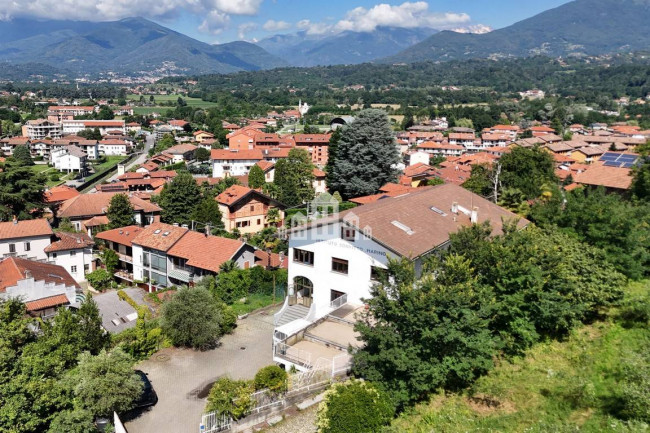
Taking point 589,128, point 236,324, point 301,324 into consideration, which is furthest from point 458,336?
point 589,128

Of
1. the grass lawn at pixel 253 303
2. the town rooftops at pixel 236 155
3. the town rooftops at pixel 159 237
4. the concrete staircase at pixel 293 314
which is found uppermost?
the town rooftops at pixel 236 155

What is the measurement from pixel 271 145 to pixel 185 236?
165 feet

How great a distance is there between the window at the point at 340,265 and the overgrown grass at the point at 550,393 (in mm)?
6684

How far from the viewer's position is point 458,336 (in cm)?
1155

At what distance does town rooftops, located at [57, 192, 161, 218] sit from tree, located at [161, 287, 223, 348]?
78.1 feet

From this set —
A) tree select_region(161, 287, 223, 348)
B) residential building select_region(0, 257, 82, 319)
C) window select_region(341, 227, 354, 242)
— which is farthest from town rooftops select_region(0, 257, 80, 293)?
window select_region(341, 227, 354, 242)

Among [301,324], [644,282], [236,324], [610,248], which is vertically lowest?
[236,324]

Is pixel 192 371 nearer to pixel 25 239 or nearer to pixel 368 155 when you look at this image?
pixel 25 239

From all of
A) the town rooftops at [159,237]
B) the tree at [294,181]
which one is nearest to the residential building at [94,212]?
the town rooftops at [159,237]

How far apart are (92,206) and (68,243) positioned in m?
11.8

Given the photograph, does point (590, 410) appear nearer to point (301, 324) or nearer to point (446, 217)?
point (301, 324)

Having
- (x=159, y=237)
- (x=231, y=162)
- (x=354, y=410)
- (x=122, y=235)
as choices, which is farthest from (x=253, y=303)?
(x=231, y=162)

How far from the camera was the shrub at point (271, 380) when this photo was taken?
43.8ft

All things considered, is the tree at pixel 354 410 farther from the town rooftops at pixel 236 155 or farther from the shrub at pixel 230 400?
the town rooftops at pixel 236 155
